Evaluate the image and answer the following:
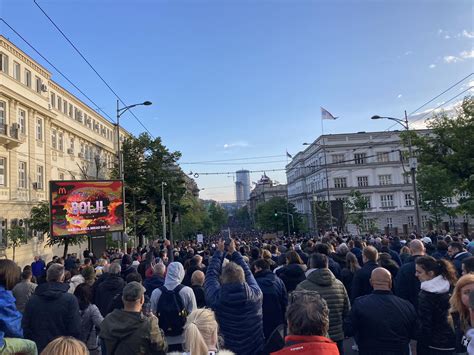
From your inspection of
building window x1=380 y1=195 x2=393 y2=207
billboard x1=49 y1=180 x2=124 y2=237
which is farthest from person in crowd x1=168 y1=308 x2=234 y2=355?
building window x1=380 y1=195 x2=393 y2=207

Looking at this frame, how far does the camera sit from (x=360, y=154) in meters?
73.8

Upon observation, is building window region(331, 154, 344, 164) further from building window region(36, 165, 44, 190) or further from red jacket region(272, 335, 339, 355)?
red jacket region(272, 335, 339, 355)

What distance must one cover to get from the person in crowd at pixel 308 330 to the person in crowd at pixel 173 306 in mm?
2598

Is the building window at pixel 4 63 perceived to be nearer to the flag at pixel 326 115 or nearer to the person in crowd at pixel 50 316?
the person in crowd at pixel 50 316

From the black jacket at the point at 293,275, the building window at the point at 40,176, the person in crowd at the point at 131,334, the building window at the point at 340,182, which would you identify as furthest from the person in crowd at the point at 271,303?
the building window at the point at 340,182

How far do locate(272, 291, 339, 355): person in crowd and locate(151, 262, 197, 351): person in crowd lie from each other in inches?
102

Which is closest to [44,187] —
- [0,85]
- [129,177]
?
[0,85]

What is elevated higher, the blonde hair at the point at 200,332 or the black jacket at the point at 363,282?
the blonde hair at the point at 200,332

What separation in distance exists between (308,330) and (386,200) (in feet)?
247

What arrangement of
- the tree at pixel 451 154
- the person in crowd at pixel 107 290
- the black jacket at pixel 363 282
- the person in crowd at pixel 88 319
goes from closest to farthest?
the person in crowd at pixel 88 319, the black jacket at pixel 363 282, the person in crowd at pixel 107 290, the tree at pixel 451 154

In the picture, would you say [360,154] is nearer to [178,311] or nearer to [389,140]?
[389,140]

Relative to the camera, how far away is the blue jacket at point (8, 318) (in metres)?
3.32

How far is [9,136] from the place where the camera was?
25594 mm

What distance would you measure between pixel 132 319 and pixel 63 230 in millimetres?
16272
